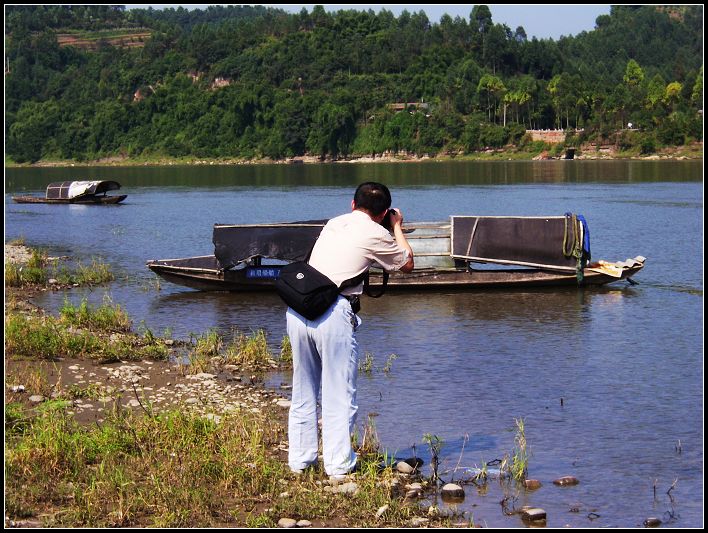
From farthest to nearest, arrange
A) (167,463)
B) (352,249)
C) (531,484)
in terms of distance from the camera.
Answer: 1. (531,484)
2. (167,463)
3. (352,249)

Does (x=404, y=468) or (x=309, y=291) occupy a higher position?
(x=309, y=291)

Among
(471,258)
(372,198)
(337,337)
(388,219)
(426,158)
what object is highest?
(372,198)

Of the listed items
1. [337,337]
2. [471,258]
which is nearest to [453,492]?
[337,337]

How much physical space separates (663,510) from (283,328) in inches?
434

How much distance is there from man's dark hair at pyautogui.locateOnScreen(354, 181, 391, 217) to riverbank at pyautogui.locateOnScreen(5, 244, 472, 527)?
227 centimetres

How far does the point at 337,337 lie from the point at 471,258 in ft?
48.1

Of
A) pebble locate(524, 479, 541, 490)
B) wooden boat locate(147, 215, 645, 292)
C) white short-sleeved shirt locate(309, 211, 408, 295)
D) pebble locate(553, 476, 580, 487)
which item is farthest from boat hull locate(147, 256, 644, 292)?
white short-sleeved shirt locate(309, 211, 408, 295)

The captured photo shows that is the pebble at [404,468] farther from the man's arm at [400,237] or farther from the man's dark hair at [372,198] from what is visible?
the man's dark hair at [372,198]

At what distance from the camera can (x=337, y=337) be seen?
9352 millimetres

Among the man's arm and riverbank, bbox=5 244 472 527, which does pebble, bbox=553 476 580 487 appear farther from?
the man's arm

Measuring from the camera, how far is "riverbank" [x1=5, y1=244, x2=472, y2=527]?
889cm

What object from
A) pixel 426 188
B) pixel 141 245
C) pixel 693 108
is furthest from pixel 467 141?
pixel 141 245

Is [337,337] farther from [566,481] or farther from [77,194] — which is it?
[77,194]

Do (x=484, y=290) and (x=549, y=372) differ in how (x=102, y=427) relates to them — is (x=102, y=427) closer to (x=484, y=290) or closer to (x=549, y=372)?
(x=549, y=372)
